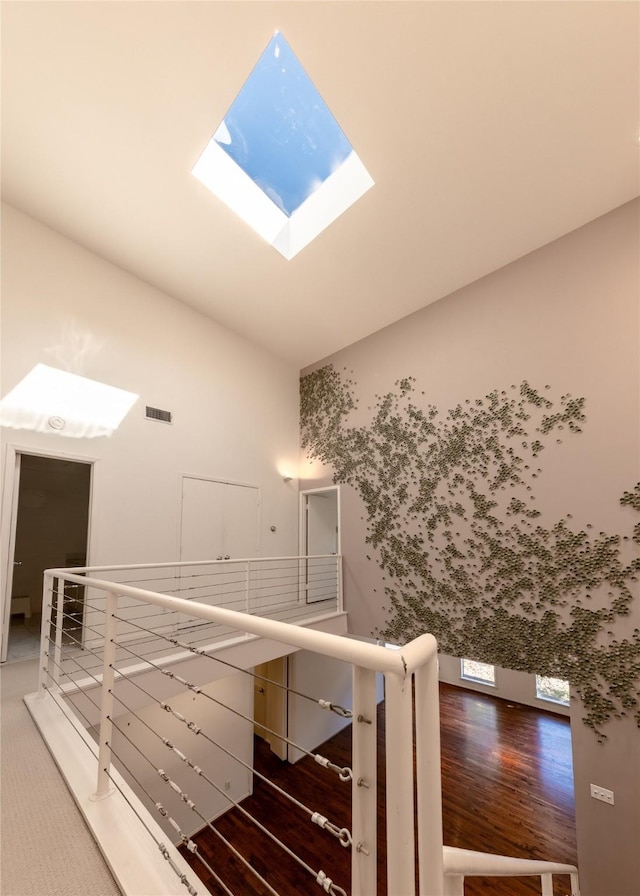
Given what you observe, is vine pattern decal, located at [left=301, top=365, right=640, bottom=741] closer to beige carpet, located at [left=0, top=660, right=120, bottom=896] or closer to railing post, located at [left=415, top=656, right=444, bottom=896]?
railing post, located at [left=415, top=656, right=444, bottom=896]

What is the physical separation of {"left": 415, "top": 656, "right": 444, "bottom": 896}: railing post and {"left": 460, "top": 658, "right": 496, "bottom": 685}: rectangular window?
9643 mm

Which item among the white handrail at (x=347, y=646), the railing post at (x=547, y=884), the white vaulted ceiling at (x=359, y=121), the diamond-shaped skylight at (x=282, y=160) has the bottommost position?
the railing post at (x=547, y=884)

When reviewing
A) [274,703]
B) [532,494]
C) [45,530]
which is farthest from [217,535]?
[532,494]

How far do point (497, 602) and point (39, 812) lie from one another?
404 cm

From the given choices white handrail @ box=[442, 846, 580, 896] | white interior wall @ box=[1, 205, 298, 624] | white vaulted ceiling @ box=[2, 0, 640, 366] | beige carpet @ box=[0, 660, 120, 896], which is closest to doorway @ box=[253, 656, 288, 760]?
white interior wall @ box=[1, 205, 298, 624]

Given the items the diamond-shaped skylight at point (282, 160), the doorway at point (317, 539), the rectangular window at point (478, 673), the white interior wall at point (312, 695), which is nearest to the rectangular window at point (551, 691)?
the rectangular window at point (478, 673)

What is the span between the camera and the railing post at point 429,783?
639 millimetres

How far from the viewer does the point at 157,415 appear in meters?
4.86

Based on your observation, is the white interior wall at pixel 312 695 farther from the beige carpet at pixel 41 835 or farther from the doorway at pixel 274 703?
the beige carpet at pixel 41 835

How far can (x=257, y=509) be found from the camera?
236 inches

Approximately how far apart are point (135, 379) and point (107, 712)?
390cm

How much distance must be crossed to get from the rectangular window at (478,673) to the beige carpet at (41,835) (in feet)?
29.8

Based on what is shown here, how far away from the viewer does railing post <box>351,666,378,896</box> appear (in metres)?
0.69

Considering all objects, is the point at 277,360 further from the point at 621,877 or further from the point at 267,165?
the point at 621,877
